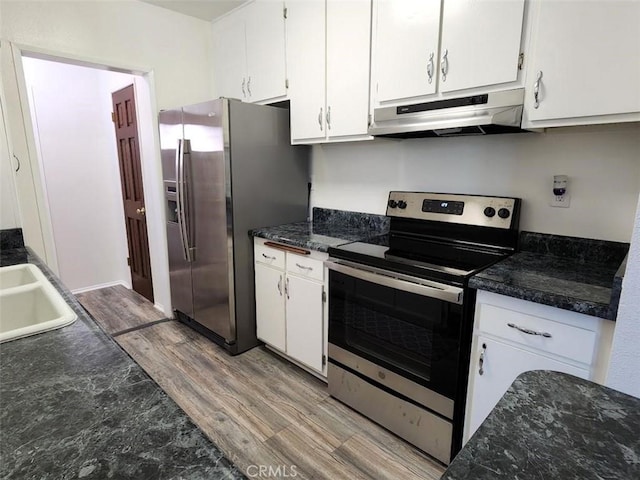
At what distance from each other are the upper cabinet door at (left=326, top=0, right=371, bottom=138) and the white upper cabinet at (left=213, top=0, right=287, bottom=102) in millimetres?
449

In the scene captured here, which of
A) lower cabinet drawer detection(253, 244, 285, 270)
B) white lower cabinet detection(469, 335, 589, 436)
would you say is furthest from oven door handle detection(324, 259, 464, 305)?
lower cabinet drawer detection(253, 244, 285, 270)

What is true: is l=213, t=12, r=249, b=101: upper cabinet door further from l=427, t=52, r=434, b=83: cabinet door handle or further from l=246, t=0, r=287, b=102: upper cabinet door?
l=427, t=52, r=434, b=83: cabinet door handle

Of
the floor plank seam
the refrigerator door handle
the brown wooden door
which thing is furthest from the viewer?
the brown wooden door

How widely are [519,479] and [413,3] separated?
1965 mm

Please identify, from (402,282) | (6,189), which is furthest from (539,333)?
(6,189)

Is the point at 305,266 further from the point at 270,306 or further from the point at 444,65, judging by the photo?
the point at 444,65

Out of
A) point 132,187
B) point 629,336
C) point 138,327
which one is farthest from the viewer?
point 132,187

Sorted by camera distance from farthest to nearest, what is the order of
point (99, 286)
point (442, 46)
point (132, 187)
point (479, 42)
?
point (99, 286), point (132, 187), point (442, 46), point (479, 42)

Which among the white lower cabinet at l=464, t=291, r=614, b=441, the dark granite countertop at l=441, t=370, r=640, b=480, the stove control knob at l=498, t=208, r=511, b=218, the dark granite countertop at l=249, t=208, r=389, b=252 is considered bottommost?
the white lower cabinet at l=464, t=291, r=614, b=441

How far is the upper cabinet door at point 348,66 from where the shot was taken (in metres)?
2.02

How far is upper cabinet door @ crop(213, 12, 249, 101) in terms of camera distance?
2.79 metres

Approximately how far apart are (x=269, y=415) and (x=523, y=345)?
137 centimetres

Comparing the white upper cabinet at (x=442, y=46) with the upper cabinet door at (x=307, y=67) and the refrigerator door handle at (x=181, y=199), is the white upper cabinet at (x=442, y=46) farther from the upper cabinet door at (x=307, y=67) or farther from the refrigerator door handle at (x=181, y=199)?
the refrigerator door handle at (x=181, y=199)

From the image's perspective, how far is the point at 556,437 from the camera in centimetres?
58
